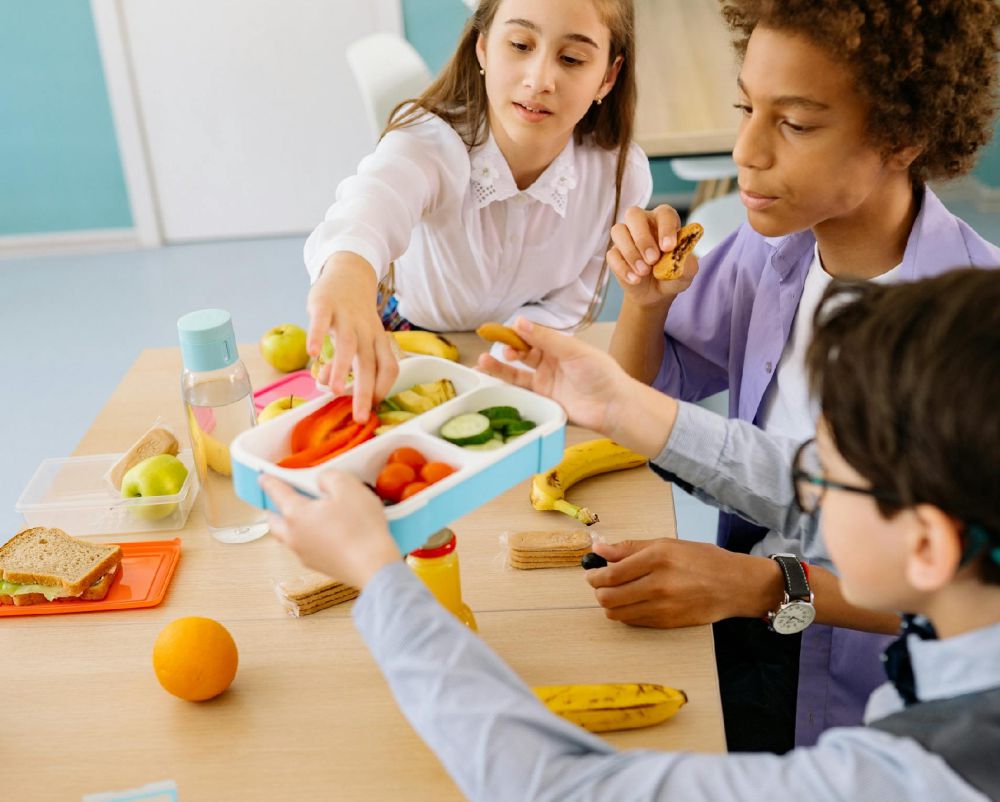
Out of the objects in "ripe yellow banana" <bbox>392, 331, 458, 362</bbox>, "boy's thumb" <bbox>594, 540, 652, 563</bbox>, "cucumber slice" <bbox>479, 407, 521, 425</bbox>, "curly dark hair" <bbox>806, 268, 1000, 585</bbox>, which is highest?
"curly dark hair" <bbox>806, 268, 1000, 585</bbox>

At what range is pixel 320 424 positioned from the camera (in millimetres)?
960

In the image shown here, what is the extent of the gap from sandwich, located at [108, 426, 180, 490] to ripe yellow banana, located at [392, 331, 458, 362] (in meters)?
0.41

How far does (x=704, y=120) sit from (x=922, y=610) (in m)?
1.87

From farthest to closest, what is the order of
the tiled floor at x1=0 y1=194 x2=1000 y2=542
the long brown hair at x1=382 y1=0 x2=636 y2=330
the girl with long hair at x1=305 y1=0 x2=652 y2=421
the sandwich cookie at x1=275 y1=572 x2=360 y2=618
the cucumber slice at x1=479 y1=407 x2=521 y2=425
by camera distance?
the tiled floor at x1=0 y1=194 x2=1000 y2=542 → the long brown hair at x1=382 y1=0 x2=636 y2=330 → the girl with long hair at x1=305 y1=0 x2=652 y2=421 → the sandwich cookie at x1=275 y1=572 x2=360 y2=618 → the cucumber slice at x1=479 y1=407 x2=521 y2=425

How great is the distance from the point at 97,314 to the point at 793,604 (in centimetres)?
315

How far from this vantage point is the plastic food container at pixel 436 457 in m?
0.84

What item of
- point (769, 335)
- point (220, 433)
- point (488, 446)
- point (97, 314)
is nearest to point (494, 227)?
point (769, 335)

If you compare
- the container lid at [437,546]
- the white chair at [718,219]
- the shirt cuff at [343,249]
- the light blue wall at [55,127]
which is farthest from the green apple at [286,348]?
the light blue wall at [55,127]

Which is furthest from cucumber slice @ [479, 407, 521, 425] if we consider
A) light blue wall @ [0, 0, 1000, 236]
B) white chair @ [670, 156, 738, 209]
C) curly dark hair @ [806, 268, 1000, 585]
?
light blue wall @ [0, 0, 1000, 236]

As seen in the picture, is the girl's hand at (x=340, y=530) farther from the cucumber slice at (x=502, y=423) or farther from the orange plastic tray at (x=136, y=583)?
the orange plastic tray at (x=136, y=583)

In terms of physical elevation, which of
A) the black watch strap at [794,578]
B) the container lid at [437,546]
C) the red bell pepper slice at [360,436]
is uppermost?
the red bell pepper slice at [360,436]

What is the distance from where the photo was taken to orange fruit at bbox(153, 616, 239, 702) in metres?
0.94

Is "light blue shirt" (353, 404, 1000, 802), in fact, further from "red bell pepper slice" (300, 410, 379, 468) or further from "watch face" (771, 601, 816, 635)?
"watch face" (771, 601, 816, 635)

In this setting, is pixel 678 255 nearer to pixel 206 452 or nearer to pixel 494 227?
pixel 494 227
